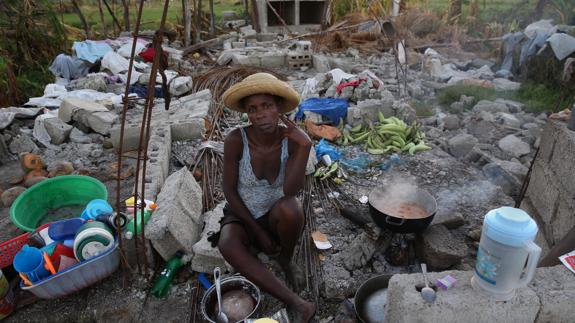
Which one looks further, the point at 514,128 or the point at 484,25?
the point at 484,25

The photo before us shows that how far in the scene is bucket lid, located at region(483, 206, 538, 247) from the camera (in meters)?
1.38

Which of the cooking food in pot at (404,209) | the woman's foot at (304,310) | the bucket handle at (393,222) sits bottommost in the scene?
the woman's foot at (304,310)

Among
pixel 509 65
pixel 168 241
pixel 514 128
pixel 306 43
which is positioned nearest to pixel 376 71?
pixel 306 43

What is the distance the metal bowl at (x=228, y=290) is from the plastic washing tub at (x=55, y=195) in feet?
4.59

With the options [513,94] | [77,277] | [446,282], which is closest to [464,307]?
[446,282]

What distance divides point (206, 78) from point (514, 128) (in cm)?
612

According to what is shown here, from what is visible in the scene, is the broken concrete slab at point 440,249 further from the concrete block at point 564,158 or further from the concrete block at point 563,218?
the concrete block at point 564,158

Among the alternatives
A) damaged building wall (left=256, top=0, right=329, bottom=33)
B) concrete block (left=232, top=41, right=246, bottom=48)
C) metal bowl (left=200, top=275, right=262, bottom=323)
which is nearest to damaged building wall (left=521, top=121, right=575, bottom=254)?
metal bowl (left=200, top=275, right=262, bottom=323)

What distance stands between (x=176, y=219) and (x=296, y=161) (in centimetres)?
110

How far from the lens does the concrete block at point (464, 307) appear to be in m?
1.59

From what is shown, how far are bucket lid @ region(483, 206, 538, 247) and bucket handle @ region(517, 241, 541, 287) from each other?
0.04 m

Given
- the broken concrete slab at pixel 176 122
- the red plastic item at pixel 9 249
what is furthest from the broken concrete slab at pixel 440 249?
the broken concrete slab at pixel 176 122

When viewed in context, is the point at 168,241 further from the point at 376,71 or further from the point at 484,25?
the point at 484,25

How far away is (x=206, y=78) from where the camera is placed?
7902 mm
